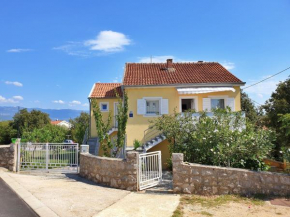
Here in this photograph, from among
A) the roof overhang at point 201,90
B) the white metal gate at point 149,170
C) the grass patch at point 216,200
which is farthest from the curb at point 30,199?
the roof overhang at point 201,90

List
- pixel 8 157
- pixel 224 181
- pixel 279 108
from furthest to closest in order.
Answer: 1. pixel 279 108
2. pixel 8 157
3. pixel 224 181

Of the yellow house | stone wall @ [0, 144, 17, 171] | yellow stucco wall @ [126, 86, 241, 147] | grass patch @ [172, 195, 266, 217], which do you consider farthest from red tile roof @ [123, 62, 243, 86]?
grass patch @ [172, 195, 266, 217]

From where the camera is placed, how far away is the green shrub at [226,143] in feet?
32.4

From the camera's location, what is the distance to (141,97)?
17.3m

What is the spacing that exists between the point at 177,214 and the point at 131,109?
1108cm

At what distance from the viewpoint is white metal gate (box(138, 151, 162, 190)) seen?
9603 mm

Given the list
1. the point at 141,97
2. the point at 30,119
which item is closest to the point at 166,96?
the point at 141,97

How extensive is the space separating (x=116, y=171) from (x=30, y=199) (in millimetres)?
3331

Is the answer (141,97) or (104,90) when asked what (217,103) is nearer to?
(141,97)

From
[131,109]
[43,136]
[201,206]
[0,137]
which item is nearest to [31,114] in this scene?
[0,137]

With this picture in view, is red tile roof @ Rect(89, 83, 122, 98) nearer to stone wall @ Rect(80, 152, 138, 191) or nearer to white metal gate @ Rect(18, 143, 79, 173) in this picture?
white metal gate @ Rect(18, 143, 79, 173)

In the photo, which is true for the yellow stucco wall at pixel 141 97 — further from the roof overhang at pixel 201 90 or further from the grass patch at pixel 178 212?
the grass patch at pixel 178 212

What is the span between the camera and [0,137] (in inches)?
2248

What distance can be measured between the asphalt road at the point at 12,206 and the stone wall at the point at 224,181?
5091 millimetres
